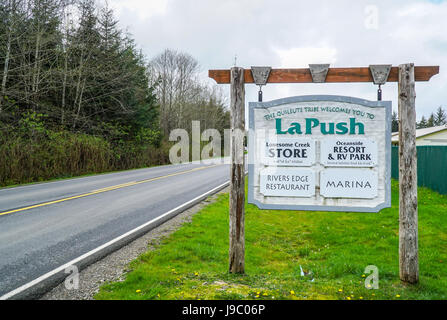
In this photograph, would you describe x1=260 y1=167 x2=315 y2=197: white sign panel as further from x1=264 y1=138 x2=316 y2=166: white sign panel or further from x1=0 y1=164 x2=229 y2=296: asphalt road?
x1=0 y1=164 x2=229 y2=296: asphalt road

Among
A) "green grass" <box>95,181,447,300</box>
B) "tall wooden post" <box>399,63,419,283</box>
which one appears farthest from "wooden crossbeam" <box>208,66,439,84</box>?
"green grass" <box>95,181,447,300</box>

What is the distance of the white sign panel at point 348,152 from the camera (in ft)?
13.0

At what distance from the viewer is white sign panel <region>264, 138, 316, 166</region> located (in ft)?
13.4

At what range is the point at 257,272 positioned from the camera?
431 centimetres

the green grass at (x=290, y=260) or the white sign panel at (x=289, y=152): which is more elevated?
the white sign panel at (x=289, y=152)

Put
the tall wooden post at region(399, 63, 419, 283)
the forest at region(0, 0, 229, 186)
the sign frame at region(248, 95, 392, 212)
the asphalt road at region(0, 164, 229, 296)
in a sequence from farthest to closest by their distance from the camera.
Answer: the forest at region(0, 0, 229, 186)
the asphalt road at region(0, 164, 229, 296)
the sign frame at region(248, 95, 392, 212)
the tall wooden post at region(399, 63, 419, 283)

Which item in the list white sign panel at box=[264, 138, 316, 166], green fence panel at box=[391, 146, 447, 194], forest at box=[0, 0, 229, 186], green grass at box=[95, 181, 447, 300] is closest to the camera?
green grass at box=[95, 181, 447, 300]

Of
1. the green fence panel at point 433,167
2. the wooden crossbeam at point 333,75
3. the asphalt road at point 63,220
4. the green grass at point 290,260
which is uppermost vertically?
the wooden crossbeam at point 333,75

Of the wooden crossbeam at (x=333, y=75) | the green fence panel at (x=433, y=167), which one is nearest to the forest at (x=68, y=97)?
the wooden crossbeam at (x=333, y=75)

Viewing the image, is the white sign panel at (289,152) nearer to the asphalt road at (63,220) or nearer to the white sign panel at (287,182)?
the white sign panel at (287,182)

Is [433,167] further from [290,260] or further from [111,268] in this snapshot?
[111,268]

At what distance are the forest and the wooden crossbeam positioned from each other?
1338 cm

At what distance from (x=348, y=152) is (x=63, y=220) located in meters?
6.04
